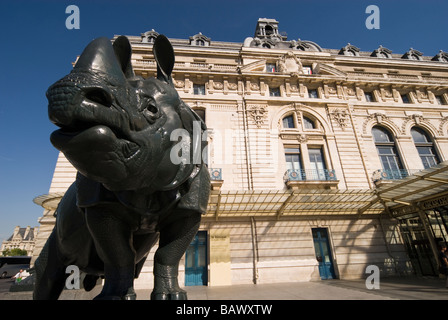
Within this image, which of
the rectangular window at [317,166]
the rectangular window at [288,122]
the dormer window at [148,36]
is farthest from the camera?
the dormer window at [148,36]

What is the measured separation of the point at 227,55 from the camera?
770 inches

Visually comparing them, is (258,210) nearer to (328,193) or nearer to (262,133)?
(328,193)

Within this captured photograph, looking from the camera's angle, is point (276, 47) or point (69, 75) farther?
point (276, 47)

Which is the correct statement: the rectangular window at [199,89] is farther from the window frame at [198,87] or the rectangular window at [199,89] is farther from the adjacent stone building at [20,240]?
the adjacent stone building at [20,240]

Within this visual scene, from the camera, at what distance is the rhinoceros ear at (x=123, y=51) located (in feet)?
3.72

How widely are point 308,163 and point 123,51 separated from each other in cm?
1516

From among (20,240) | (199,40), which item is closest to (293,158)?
(199,40)

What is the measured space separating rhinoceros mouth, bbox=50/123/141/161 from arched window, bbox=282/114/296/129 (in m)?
16.3

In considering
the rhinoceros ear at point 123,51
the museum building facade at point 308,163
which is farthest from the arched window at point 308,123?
the rhinoceros ear at point 123,51

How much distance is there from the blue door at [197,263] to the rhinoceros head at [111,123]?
1215 cm

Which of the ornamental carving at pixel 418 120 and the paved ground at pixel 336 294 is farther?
the ornamental carving at pixel 418 120
